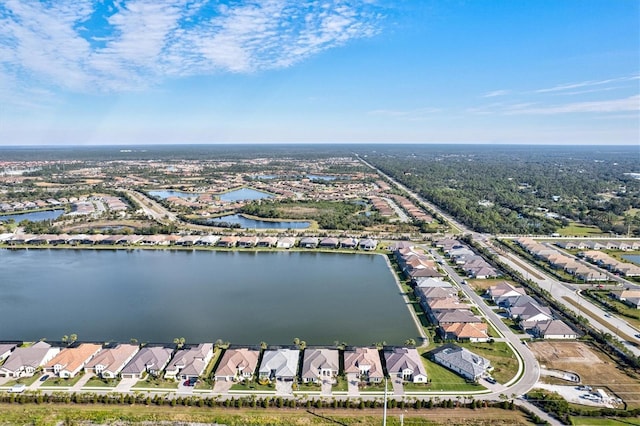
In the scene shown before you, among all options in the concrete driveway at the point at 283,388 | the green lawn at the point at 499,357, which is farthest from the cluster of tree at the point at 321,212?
the concrete driveway at the point at 283,388

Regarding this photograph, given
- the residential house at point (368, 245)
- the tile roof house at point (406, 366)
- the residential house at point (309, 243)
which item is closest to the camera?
the tile roof house at point (406, 366)

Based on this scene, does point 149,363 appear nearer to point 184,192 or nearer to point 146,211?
point 146,211

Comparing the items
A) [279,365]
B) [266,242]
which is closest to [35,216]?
[266,242]

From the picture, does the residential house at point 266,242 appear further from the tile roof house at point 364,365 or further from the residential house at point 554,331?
the residential house at point 554,331

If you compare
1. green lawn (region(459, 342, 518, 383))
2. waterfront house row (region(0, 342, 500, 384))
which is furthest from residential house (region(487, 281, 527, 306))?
waterfront house row (region(0, 342, 500, 384))

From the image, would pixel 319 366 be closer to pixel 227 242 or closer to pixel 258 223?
pixel 227 242
